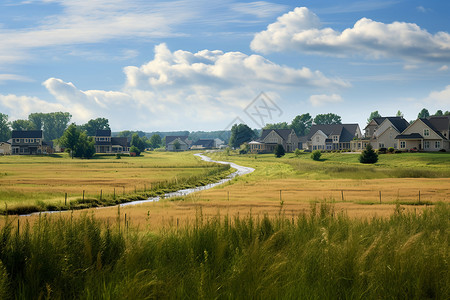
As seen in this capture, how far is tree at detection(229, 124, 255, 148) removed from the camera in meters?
170

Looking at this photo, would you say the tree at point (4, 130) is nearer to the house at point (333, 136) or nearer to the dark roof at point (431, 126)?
the house at point (333, 136)

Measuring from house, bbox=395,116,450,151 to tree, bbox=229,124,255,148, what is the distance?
81.8m

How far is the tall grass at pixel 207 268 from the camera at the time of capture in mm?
8211

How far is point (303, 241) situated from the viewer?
442 inches

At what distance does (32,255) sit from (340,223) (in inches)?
356

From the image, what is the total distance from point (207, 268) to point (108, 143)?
520 feet

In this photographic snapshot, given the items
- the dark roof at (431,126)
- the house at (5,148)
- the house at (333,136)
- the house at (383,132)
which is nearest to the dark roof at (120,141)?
the house at (5,148)

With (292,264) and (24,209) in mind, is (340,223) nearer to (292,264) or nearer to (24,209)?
(292,264)

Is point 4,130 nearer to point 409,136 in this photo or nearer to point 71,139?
point 71,139

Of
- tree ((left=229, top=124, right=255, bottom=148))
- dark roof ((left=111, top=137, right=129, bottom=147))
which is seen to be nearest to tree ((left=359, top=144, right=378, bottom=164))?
tree ((left=229, top=124, right=255, bottom=148))

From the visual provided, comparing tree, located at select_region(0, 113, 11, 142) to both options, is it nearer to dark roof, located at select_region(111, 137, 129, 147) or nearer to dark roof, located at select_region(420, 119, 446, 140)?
dark roof, located at select_region(111, 137, 129, 147)

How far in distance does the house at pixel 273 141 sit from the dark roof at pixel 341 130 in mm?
12528

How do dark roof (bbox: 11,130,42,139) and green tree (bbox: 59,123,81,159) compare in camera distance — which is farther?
dark roof (bbox: 11,130,42,139)

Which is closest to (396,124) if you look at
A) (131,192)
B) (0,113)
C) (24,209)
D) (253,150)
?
(253,150)
